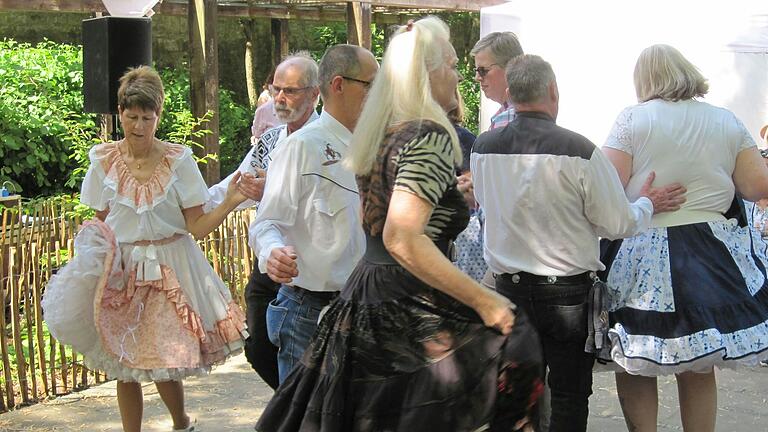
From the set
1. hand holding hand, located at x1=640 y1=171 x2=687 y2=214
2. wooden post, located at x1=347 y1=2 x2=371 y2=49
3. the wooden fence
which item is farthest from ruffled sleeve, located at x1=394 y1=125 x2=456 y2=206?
wooden post, located at x1=347 y1=2 x2=371 y2=49

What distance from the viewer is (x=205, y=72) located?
12367mm

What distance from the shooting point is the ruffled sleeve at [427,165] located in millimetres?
3010

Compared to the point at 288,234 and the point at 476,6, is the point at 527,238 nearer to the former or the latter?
the point at 288,234

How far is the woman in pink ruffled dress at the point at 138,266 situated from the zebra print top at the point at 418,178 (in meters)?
1.43

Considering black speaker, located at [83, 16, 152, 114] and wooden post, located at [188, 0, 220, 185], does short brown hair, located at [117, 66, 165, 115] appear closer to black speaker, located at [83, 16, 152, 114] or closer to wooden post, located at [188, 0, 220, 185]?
black speaker, located at [83, 16, 152, 114]

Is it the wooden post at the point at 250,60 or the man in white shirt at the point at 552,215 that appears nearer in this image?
the man in white shirt at the point at 552,215

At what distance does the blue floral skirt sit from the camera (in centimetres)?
425

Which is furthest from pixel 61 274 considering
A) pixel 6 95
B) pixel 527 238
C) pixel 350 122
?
pixel 6 95

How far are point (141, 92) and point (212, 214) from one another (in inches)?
23.5

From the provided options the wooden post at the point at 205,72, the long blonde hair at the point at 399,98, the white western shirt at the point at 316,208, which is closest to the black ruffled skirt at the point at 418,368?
the long blonde hair at the point at 399,98

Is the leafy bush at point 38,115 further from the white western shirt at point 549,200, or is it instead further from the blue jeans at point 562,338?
the blue jeans at point 562,338

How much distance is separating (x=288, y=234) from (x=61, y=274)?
4.13 feet

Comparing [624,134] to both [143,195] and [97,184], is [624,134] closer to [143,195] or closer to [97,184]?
[143,195]

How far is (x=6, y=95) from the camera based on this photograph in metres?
13.3
